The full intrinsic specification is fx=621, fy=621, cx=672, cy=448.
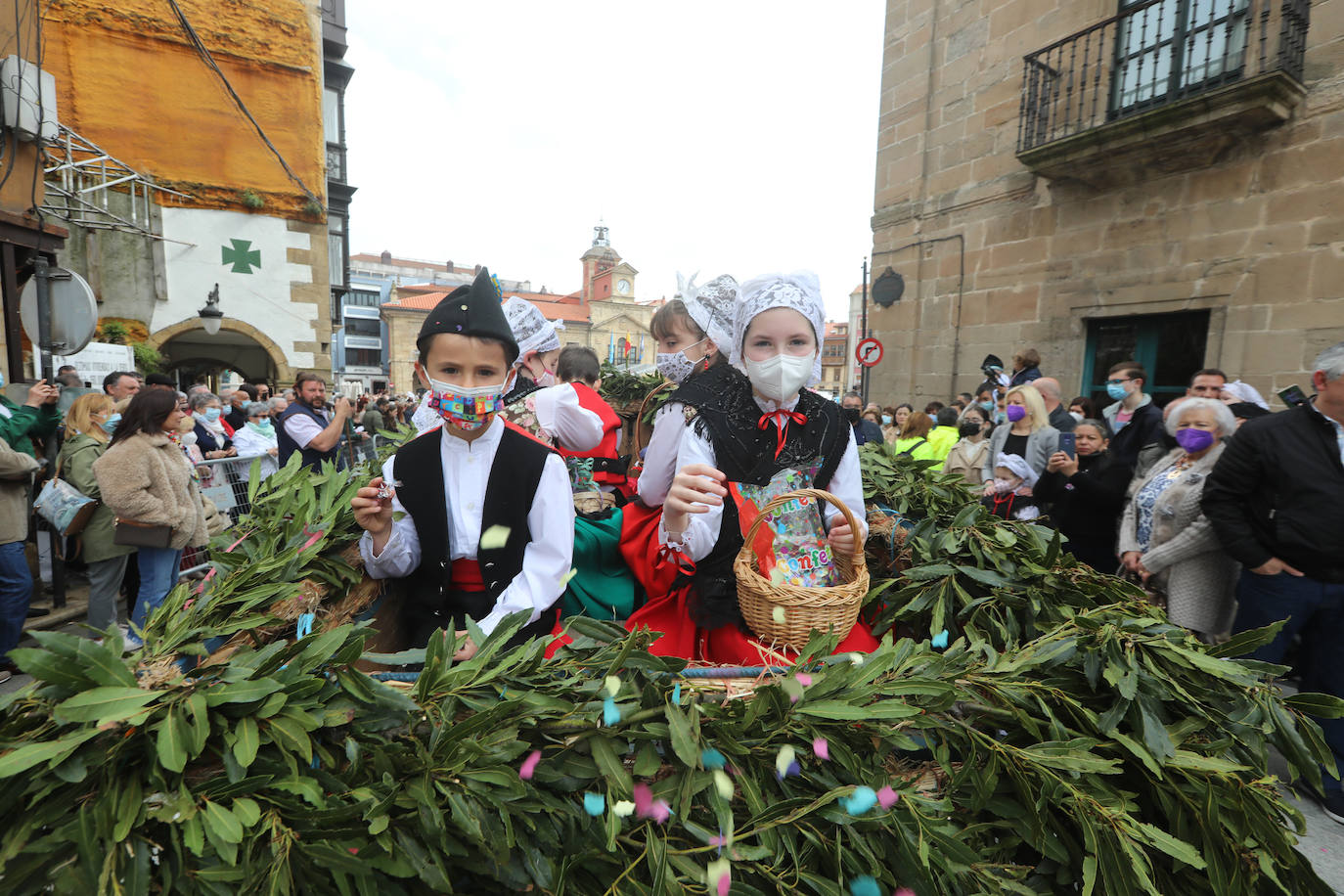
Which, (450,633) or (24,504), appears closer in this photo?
(450,633)

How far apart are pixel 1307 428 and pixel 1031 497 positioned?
5.59 feet

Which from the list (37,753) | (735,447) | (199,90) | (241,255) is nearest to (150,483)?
(37,753)

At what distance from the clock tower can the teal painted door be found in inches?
1913

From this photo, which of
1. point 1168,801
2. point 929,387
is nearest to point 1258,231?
point 929,387

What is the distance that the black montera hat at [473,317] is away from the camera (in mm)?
2113

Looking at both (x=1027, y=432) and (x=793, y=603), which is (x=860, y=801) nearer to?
(x=793, y=603)

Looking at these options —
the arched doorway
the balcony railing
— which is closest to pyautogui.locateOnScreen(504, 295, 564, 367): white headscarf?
the balcony railing

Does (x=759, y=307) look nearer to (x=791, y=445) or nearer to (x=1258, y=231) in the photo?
(x=791, y=445)

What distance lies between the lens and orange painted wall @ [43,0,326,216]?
11.9 metres

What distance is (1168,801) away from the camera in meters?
1.42

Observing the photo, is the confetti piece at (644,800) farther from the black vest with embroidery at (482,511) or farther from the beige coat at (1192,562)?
the beige coat at (1192,562)

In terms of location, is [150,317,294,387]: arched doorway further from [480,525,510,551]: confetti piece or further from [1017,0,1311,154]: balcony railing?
[1017,0,1311,154]: balcony railing

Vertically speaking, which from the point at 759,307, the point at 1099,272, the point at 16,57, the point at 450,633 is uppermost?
the point at 16,57

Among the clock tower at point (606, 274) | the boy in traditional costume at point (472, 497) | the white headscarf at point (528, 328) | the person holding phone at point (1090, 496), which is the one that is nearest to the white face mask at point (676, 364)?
the white headscarf at point (528, 328)
